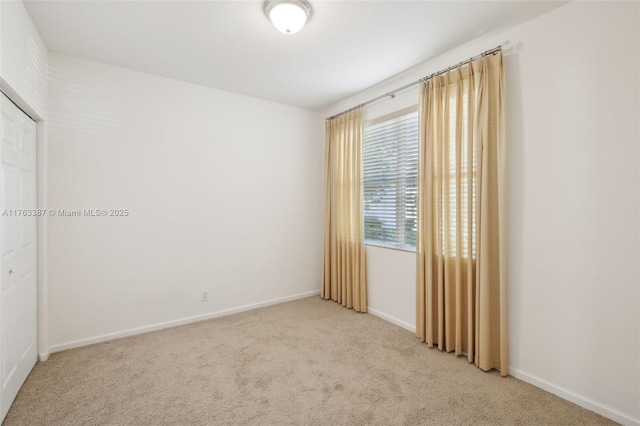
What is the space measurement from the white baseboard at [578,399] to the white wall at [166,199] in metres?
2.66

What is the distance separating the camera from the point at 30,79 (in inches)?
85.4

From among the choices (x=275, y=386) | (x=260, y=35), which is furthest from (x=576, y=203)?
(x=260, y=35)

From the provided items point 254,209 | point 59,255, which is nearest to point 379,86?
point 254,209

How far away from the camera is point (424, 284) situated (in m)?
2.82

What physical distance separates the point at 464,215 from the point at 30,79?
11.5 feet

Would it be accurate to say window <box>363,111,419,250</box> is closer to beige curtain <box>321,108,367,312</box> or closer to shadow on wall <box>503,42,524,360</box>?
beige curtain <box>321,108,367,312</box>

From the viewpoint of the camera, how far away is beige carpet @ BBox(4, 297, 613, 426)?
1831mm

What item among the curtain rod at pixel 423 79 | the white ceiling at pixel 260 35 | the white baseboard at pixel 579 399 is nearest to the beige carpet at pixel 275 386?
the white baseboard at pixel 579 399

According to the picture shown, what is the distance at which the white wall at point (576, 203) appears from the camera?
1.76 metres

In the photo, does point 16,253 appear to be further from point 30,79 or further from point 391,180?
point 391,180

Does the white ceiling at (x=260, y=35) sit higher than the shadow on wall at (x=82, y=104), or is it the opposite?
the white ceiling at (x=260, y=35)

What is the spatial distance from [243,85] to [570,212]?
3.19 metres

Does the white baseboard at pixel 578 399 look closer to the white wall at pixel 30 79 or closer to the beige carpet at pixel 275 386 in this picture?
the beige carpet at pixel 275 386

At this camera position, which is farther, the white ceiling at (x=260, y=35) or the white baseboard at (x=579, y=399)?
the white ceiling at (x=260, y=35)
